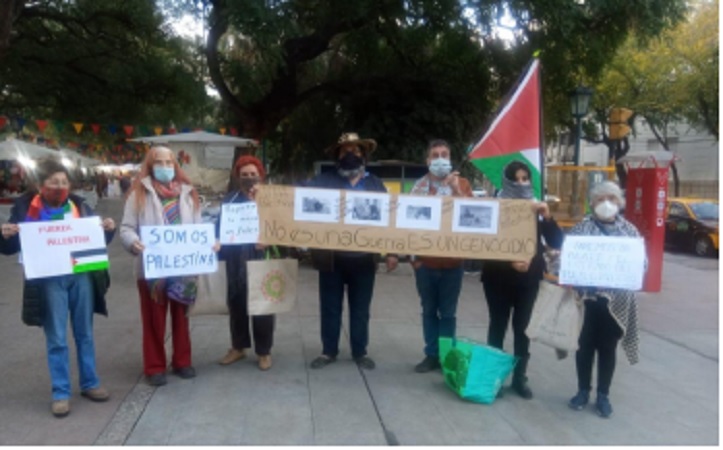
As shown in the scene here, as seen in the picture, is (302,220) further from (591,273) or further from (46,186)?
(591,273)

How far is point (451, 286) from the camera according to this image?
5.27 meters

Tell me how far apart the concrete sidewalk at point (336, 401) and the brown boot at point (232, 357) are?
0.10 meters

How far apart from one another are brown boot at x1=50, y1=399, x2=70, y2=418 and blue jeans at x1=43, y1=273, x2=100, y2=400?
28 mm

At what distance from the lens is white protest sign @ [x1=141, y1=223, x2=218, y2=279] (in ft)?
15.6

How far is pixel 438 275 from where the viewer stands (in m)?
5.27

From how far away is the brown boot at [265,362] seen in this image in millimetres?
5423

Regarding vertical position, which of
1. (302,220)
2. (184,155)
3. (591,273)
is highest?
(184,155)

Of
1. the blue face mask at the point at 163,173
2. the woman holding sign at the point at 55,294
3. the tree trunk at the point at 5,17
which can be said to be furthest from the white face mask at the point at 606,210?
the tree trunk at the point at 5,17

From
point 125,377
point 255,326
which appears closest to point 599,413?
point 255,326

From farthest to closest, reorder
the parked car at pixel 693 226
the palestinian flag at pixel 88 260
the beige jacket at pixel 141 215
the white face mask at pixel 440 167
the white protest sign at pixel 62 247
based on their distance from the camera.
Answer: the parked car at pixel 693 226, the white face mask at pixel 440 167, the beige jacket at pixel 141 215, the palestinian flag at pixel 88 260, the white protest sign at pixel 62 247

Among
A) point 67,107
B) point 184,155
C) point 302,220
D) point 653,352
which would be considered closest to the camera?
point 302,220

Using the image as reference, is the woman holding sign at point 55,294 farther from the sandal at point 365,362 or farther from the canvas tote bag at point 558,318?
the canvas tote bag at point 558,318

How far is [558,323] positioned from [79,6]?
49.0 ft

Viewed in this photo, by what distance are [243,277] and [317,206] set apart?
0.84m
